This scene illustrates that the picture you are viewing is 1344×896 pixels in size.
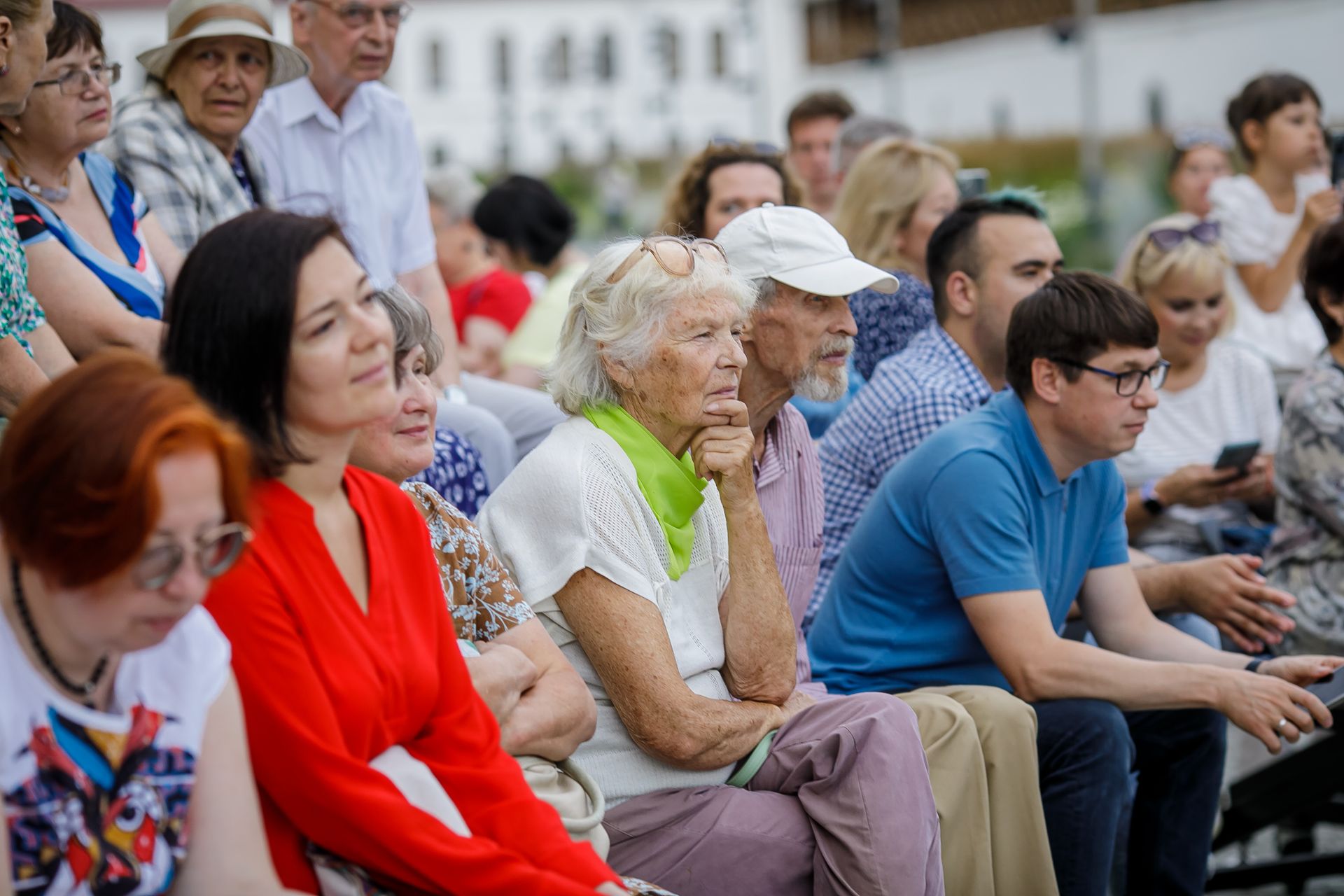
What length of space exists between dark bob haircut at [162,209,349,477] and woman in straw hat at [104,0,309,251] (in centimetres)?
215

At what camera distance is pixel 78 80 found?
347cm

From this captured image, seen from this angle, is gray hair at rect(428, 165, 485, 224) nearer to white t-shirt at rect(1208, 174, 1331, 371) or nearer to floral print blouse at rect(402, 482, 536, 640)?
white t-shirt at rect(1208, 174, 1331, 371)

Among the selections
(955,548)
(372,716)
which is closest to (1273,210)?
(955,548)

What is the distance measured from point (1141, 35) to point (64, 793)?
46998 millimetres

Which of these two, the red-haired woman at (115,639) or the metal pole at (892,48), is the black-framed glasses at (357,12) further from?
the metal pole at (892,48)

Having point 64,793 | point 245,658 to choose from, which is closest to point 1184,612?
point 245,658

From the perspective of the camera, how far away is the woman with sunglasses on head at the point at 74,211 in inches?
134

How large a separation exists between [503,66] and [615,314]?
74.7 m

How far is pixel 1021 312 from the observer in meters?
3.76

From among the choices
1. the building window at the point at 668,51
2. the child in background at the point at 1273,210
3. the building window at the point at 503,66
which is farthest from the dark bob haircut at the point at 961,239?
the building window at the point at 503,66

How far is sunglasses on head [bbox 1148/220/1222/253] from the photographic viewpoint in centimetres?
525

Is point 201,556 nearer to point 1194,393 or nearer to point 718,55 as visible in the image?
point 1194,393

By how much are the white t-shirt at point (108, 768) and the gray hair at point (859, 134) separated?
5.05 meters

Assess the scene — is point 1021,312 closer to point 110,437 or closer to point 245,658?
point 245,658
